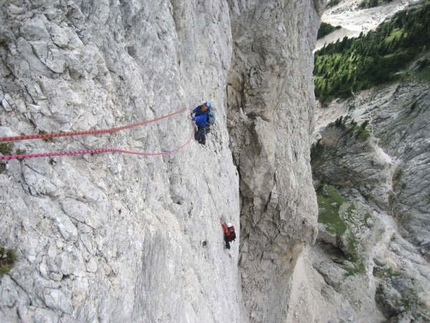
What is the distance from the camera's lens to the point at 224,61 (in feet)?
44.1

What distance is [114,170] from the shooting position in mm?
6219

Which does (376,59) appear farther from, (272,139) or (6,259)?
(6,259)

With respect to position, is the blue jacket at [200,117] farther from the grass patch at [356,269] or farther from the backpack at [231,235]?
the grass patch at [356,269]

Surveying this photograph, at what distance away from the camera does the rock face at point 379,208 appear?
2986cm

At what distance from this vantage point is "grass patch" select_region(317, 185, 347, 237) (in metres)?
32.4

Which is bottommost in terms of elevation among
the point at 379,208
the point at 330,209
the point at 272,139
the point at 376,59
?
the point at 379,208

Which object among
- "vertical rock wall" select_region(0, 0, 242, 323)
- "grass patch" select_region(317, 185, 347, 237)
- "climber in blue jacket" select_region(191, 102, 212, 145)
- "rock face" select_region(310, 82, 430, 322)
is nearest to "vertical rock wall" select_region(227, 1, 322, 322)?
"climber in blue jacket" select_region(191, 102, 212, 145)

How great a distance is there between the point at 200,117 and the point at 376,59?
5780 centimetres

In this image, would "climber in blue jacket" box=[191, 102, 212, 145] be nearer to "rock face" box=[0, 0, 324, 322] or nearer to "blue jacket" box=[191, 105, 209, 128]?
"blue jacket" box=[191, 105, 209, 128]

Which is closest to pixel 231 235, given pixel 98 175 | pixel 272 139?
pixel 98 175

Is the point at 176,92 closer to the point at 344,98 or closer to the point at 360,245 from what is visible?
the point at 360,245

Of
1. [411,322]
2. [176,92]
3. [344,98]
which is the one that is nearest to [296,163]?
[176,92]

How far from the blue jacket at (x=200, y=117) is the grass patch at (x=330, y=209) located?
1050 inches

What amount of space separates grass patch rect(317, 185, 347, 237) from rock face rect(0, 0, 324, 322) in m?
22.2
